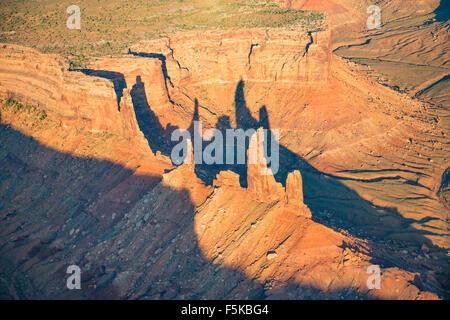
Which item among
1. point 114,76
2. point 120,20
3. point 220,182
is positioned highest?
point 120,20

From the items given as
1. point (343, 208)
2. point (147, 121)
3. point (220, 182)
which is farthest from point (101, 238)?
point (343, 208)

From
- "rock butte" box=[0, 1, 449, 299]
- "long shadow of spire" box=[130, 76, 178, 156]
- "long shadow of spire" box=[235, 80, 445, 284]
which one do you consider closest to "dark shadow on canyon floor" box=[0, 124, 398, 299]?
"rock butte" box=[0, 1, 449, 299]

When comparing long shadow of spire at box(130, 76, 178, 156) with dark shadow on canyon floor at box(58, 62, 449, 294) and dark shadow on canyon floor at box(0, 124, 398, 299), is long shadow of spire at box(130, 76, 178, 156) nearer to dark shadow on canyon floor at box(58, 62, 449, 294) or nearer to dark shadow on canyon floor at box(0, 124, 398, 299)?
dark shadow on canyon floor at box(58, 62, 449, 294)

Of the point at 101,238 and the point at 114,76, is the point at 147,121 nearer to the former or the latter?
the point at 114,76

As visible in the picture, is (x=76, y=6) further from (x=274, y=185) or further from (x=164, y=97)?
(x=274, y=185)

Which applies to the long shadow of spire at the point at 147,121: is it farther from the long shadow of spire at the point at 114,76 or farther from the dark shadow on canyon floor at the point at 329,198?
the long shadow of spire at the point at 114,76

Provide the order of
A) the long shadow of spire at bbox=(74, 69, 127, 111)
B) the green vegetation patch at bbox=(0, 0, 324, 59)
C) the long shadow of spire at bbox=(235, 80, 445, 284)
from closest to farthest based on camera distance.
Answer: the long shadow of spire at bbox=(235, 80, 445, 284) → the long shadow of spire at bbox=(74, 69, 127, 111) → the green vegetation patch at bbox=(0, 0, 324, 59)

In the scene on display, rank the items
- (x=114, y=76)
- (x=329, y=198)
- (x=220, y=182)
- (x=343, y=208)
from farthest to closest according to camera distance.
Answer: (x=114, y=76), (x=329, y=198), (x=343, y=208), (x=220, y=182)

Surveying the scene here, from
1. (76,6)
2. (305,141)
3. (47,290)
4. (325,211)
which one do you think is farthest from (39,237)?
(76,6)

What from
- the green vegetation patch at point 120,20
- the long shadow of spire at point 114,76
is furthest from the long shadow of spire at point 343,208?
the green vegetation patch at point 120,20
